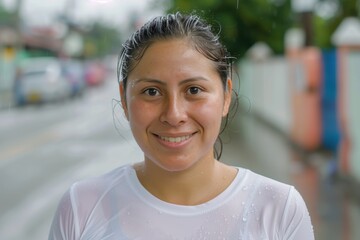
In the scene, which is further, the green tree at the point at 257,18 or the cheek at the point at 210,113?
the green tree at the point at 257,18

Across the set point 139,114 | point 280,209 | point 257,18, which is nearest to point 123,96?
point 139,114

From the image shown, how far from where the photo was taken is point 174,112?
1.26m

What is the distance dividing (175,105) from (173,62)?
3.4 inches

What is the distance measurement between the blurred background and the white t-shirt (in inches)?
11.3

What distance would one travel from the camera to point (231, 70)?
4.72 ft

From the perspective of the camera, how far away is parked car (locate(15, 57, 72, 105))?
68.1 ft

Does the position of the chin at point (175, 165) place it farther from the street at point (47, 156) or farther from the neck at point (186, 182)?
the street at point (47, 156)

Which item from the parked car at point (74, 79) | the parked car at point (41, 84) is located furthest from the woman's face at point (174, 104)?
the parked car at point (74, 79)

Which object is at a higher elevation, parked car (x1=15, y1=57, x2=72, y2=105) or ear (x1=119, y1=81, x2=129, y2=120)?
ear (x1=119, y1=81, x2=129, y2=120)

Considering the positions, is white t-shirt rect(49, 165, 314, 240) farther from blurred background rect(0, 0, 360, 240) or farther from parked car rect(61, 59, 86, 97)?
parked car rect(61, 59, 86, 97)

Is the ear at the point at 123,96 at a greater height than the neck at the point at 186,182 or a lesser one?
greater

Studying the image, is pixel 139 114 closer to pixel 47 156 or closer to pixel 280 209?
pixel 280 209

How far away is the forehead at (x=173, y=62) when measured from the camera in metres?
1.28

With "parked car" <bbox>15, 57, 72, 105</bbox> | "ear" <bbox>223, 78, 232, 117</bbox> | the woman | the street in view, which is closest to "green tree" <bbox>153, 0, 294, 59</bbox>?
the street
